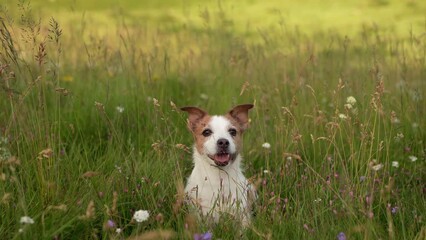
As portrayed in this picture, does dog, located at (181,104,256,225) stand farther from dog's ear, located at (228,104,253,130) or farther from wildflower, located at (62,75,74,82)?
wildflower, located at (62,75,74,82)

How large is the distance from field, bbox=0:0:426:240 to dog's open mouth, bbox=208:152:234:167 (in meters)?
0.28

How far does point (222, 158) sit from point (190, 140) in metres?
0.96

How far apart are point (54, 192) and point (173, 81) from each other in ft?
10.4

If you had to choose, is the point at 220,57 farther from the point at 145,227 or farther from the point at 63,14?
the point at 63,14

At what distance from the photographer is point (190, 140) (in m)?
5.24

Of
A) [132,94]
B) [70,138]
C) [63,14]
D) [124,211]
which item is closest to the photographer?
[124,211]

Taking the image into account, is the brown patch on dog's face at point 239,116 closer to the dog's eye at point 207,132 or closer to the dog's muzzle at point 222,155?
the dog's eye at point 207,132

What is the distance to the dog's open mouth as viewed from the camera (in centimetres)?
430

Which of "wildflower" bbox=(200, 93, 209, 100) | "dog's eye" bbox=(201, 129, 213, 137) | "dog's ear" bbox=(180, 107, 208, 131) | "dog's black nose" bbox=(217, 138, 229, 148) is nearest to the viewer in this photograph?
"dog's black nose" bbox=(217, 138, 229, 148)

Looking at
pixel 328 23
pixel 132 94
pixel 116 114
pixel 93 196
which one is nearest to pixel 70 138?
pixel 116 114

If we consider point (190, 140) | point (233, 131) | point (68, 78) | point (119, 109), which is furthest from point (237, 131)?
point (68, 78)

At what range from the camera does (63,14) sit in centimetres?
1076

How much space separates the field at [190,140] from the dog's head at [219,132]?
6.4 inches

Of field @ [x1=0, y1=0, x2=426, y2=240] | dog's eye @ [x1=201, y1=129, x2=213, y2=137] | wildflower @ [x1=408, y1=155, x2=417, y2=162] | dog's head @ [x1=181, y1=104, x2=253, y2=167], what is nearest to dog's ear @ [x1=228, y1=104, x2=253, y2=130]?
dog's head @ [x1=181, y1=104, x2=253, y2=167]
